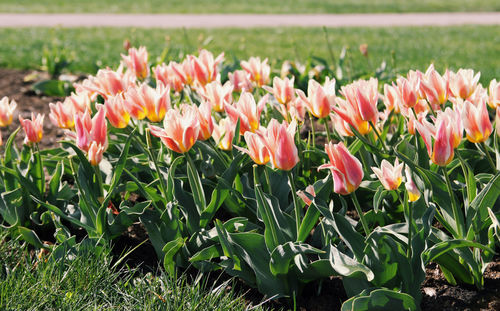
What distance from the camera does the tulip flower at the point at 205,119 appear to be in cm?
223

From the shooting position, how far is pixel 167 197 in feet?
7.72

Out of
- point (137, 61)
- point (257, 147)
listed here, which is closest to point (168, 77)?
point (137, 61)

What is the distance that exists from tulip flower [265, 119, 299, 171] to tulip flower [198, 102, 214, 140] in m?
0.42

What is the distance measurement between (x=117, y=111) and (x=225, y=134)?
0.45 m

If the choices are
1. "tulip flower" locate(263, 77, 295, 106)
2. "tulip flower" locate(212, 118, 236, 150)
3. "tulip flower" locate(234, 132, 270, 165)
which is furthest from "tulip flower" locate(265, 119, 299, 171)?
"tulip flower" locate(263, 77, 295, 106)

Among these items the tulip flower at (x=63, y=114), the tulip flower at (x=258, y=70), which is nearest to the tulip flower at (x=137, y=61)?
the tulip flower at (x=258, y=70)

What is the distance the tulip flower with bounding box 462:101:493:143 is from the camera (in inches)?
74.9

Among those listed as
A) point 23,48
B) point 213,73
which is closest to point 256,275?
point 213,73

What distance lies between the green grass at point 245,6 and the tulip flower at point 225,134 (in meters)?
10.7

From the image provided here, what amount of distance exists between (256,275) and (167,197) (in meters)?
0.52

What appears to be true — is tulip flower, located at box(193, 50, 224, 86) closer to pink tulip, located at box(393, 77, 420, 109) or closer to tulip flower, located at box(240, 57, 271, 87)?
tulip flower, located at box(240, 57, 271, 87)

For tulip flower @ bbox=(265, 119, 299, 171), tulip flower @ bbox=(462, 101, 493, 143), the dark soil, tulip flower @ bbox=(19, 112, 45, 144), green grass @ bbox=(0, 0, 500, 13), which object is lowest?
green grass @ bbox=(0, 0, 500, 13)

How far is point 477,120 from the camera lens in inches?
75.3

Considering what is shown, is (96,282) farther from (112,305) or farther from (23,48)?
(23,48)
